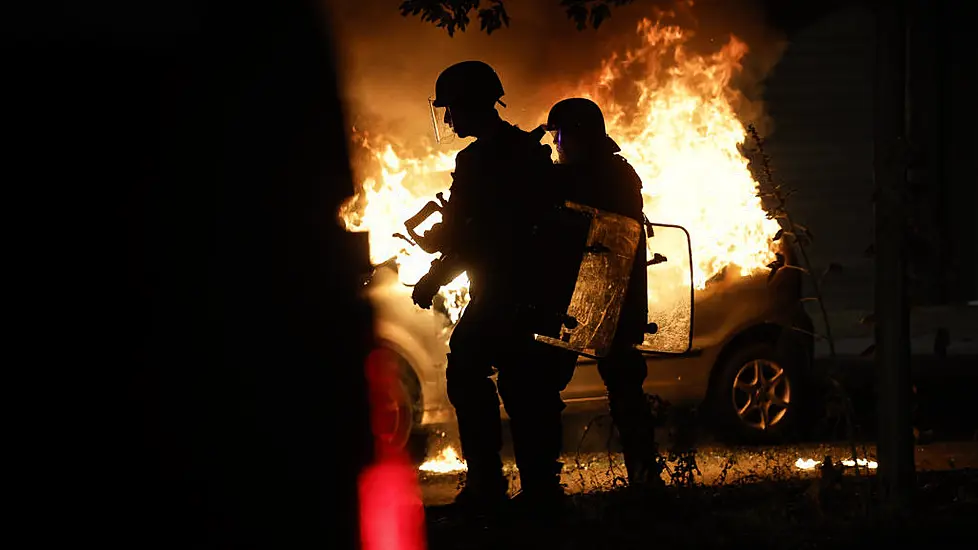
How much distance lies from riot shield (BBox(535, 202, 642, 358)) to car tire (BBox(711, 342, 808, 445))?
2891 millimetres

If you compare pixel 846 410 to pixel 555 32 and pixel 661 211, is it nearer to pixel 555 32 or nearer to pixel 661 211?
pixel 661 211

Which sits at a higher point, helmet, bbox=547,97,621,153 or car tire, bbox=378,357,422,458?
helmet, bbox=547,97,621,153

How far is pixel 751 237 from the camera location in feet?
29.2

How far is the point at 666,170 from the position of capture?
29.6 ft

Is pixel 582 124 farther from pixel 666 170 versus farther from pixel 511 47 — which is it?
pixel 511 47

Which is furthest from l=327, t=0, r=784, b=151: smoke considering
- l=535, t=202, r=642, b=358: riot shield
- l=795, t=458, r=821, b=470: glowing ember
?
l=535, t=202, r=642, b=358: riot shield

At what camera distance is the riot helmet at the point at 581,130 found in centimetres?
652

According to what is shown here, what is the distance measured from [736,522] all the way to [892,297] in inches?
48.8

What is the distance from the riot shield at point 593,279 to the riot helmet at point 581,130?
1.66 ft

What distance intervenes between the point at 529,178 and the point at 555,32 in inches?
168

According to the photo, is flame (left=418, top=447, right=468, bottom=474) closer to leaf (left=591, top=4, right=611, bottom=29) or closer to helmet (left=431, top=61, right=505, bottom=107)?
helmet (left=431, top=61, right=505, bottom=107)

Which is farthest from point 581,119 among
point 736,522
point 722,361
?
point 722,361

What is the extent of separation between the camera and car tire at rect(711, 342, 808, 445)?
883 cm

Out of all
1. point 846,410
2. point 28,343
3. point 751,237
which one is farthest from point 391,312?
point 28,343
